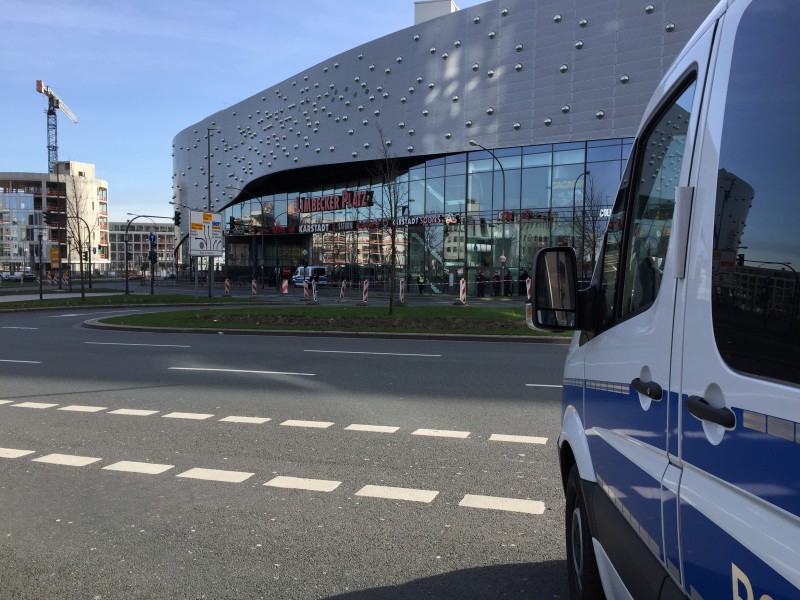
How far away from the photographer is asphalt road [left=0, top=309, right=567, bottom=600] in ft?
11.9

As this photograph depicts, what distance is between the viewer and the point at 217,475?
211 inches

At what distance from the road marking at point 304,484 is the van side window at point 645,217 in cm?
305

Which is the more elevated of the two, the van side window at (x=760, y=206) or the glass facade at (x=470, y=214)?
the glass facade at (x=470, y=214)

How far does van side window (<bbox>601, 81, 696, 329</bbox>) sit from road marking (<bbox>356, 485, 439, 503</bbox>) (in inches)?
102

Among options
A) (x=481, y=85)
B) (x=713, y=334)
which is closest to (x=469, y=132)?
(x=481, y=85)

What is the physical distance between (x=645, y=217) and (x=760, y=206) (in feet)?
2.65

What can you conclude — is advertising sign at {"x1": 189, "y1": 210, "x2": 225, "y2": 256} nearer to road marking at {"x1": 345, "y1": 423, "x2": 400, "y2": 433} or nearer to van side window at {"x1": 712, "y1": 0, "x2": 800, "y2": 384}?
road marking at {"x1": 345, "y1": 423, "x2": 400, "y2": 433}

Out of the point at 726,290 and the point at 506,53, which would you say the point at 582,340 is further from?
the point at 506,53

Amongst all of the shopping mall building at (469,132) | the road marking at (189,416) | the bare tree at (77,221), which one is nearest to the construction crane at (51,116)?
the bare tree at (77,221)

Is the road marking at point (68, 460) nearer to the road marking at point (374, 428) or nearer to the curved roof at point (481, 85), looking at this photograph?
the road marking at point (374, 428)

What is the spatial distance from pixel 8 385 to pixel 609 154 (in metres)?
34.5

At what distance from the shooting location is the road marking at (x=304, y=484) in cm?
504

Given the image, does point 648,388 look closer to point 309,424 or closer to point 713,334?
point 713,334

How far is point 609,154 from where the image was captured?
125 ft
